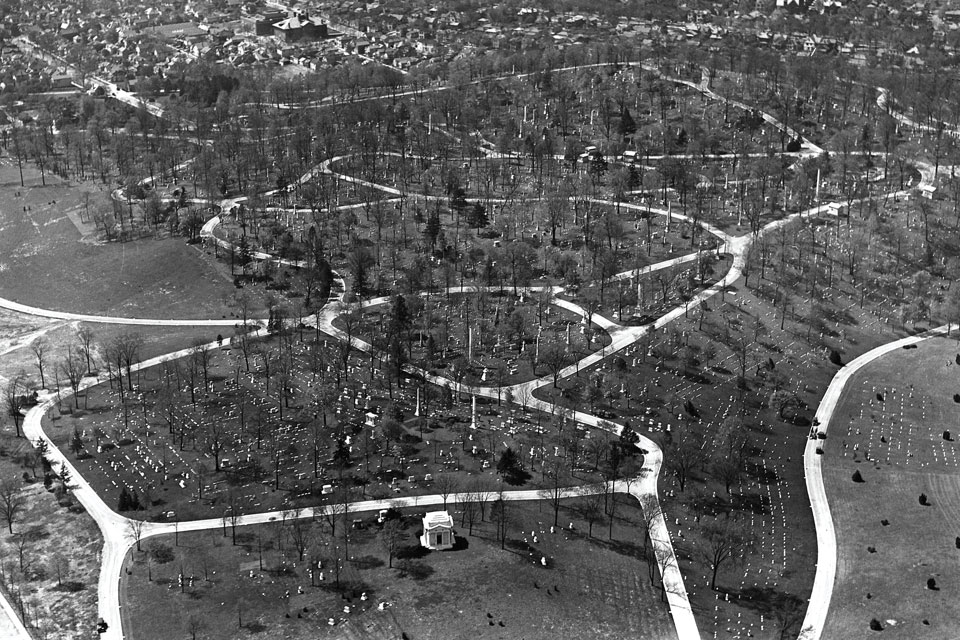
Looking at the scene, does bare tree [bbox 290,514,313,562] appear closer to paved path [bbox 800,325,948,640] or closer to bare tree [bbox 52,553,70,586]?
bare tree [bbox 52,553,70,586]

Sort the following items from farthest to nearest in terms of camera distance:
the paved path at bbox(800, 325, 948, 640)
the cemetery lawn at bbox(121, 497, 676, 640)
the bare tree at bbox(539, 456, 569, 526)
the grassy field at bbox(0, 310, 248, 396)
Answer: the grassy field at bbox(0, 310, 248, 396)
the bare tree at bbox(539, 456, 569, 526)
the paved path at bbox(800, 325, 948, 640)
the cemetery lawn at bbox(121, 497, 676, 640)

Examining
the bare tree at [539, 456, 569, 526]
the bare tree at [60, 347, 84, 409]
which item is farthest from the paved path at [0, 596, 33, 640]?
the bare tree at [539, 456, 569, 526]

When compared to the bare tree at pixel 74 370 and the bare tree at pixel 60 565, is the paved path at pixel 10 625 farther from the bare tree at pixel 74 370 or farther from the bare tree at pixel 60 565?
the bare tree at pixel 74 370

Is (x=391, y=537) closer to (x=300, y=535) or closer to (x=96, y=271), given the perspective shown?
(x=300, y=535)

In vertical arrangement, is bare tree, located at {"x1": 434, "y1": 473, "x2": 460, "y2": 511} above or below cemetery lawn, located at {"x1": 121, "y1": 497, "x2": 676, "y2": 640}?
above

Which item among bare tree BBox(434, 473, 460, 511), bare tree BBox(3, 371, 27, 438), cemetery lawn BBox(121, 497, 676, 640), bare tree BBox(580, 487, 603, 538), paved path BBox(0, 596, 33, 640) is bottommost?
paved path BBox(0, 596, 33, 640)

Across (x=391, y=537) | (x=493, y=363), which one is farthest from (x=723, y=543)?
(x=493, y=363)
